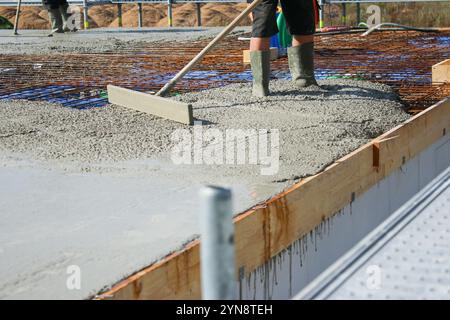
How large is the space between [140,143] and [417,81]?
3402 mm

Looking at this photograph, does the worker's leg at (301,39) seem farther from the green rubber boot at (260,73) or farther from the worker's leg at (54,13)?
the worker's leg at (54,13)

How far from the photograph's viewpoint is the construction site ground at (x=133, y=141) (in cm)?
355

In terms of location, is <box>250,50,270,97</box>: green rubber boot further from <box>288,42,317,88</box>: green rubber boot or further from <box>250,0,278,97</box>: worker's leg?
<box>288,42,317,88</box>: green rubber boot

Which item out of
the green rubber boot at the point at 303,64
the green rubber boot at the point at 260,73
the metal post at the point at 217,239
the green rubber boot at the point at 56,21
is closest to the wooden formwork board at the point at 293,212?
the metal post at the point at 217,239

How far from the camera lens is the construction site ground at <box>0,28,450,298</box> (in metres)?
3.55

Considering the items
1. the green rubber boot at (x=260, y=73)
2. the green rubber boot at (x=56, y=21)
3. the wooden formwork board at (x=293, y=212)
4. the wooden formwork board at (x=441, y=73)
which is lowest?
the wooden formwork board at (x=293, y=212)

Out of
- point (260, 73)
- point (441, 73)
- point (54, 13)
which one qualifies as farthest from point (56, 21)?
point (260, 73)

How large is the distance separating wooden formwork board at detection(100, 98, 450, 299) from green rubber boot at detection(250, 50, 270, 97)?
125cm

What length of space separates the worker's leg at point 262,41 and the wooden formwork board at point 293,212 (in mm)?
1268

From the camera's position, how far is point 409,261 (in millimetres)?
3160

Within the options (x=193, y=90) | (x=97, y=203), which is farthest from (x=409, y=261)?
(x=193, y=90)

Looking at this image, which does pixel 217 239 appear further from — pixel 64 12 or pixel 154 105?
pixel 64 12

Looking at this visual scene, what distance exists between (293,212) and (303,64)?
116 inches
